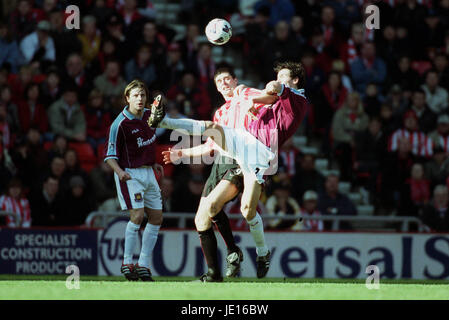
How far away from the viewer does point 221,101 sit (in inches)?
648

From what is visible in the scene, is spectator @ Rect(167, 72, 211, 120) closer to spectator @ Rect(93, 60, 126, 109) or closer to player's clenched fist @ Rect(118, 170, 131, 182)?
spectator @ Rect(93, 60, 126, 109)

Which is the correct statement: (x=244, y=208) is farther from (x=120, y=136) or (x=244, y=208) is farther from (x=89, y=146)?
(x=89, y=146)

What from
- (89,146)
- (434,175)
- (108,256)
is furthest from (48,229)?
(434,175)

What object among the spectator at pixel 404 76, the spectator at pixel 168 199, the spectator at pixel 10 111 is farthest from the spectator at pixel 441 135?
the spectator at pixel 10 111

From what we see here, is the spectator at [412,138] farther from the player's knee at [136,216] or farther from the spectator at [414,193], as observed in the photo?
the player's knee at [136,216]

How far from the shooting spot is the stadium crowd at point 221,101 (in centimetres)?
1500

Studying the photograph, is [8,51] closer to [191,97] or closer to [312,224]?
[191,97]

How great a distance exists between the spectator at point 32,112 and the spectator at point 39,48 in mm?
922

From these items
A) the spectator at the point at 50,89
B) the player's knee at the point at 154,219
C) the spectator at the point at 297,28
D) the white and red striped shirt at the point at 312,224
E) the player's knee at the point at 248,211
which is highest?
the spectator at the point at 297,28

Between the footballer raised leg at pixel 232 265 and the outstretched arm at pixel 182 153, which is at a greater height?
the outstretched arm at pixel 182 153

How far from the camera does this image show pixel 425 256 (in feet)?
48.5

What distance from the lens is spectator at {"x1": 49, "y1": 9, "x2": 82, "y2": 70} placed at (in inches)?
653

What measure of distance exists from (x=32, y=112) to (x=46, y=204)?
6.41 ft

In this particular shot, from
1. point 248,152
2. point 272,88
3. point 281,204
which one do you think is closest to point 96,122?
point 281,204
